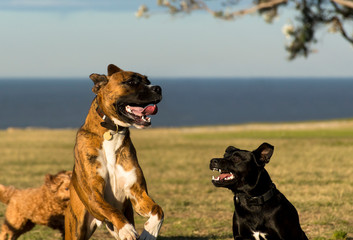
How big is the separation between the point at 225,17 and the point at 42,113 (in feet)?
384

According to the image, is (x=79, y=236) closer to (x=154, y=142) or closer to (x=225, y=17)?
(x=225, y=17)

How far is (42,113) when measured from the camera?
134m

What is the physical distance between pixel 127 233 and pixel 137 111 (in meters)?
1.29

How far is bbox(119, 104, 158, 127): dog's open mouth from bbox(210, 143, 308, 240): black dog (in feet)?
4.70

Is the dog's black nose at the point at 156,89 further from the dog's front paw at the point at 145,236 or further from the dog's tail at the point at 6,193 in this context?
the dog's tail at the point at 6,193

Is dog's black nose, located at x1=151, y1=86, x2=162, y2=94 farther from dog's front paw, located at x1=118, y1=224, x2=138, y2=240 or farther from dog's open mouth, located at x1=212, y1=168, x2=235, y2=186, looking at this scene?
dog's open mouth, located at x1=212, y1=168, x2=235, y2=186

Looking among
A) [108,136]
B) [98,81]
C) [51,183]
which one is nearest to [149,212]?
[108,136]

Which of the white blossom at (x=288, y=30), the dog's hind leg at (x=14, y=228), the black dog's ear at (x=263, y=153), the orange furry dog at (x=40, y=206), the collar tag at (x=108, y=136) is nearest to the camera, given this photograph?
the collar tag at (x=108, y=136)

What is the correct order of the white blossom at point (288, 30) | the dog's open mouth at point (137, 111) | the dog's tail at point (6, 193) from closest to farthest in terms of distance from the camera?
the dog's open mouth at point (137, 111), the dog's tail at point (6, 193), the white blossom at point (288, 30)

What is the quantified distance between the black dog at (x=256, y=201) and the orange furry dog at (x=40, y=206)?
10.1 ft

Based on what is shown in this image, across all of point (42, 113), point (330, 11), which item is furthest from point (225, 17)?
point (42, 113)

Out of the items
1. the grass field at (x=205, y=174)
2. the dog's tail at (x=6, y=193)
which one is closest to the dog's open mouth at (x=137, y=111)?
the grass field at (x=205, y=174)

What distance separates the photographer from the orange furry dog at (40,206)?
888 centimetres

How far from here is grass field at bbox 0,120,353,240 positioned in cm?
1016
